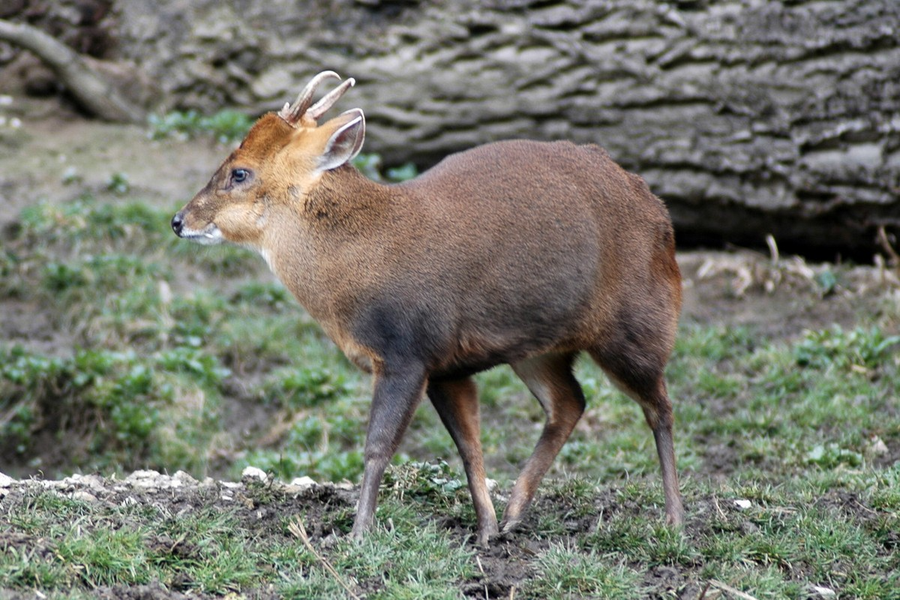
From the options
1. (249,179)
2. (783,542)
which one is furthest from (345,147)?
(783,542)

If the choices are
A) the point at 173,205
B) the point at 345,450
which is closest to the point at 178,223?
the point at 345,450

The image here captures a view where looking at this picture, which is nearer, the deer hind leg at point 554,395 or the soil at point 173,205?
the deer hind leg at point 554,395

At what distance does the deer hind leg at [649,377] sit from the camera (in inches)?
211

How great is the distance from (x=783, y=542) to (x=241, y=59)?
728 centimetres

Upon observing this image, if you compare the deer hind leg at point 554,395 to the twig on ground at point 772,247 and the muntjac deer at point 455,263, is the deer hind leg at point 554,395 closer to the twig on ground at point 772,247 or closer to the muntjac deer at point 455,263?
the muntjac deer at point 455,263

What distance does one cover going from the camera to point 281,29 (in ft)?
34.0

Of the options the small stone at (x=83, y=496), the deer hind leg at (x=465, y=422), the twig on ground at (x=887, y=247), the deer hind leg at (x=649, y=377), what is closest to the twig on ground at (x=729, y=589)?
the deer hind leg at (x=649, y=377)

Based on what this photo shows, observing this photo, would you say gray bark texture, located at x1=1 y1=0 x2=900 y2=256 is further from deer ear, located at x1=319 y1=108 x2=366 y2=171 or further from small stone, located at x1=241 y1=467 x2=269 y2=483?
small stone, located at x1=241 y1=467 x2=269 y2=483

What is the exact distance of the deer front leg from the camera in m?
4.86

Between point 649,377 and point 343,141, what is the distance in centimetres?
186

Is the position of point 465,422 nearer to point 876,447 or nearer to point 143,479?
point 143,479

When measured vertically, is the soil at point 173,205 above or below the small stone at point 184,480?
below

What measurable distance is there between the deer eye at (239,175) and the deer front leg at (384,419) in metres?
1.18

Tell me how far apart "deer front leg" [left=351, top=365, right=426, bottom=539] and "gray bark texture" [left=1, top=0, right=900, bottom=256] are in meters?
5.14
